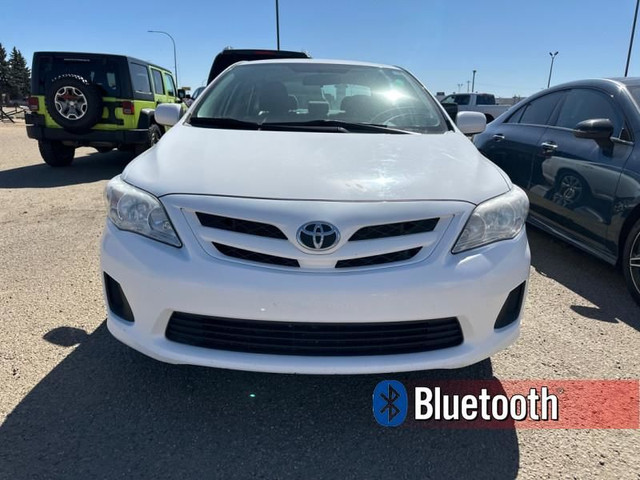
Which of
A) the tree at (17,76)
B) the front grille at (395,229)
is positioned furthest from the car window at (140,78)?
the tree at (17,76)

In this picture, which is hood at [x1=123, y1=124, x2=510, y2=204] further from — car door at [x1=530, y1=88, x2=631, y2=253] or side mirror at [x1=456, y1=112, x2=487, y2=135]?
car door at [x1=530, y1=88, x2=631, y2=253]

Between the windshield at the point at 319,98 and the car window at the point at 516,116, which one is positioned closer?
the windshield at the point at 319,98

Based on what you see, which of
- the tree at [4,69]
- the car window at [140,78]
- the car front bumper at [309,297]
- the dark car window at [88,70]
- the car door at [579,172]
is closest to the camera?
the car front bumper at [309,297]

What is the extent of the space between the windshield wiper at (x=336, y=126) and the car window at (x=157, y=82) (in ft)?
25.3

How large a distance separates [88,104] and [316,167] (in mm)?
6707

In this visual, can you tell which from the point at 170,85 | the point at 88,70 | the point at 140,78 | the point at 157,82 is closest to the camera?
the point at 88,70

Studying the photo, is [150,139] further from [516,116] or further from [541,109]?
[541,109]

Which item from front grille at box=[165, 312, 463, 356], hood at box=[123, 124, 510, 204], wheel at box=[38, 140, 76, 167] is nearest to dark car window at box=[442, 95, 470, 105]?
wheel at box=[38, 140, 76, 167]

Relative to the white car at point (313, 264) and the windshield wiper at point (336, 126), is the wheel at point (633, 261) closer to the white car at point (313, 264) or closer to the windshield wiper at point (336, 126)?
the white car at point (313, 264)

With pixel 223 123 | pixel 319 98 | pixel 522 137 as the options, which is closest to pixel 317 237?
pixel 223 123

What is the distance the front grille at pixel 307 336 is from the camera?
1842mm

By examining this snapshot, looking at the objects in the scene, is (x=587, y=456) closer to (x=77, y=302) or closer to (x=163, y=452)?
(x=163, y=452)

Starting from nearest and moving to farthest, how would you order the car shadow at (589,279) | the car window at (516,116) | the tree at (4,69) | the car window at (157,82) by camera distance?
the car shadow at (589,279)
the car window at (516,116)
the car window at (157,82)
the tree at (4,69)

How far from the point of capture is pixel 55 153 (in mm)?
8570
